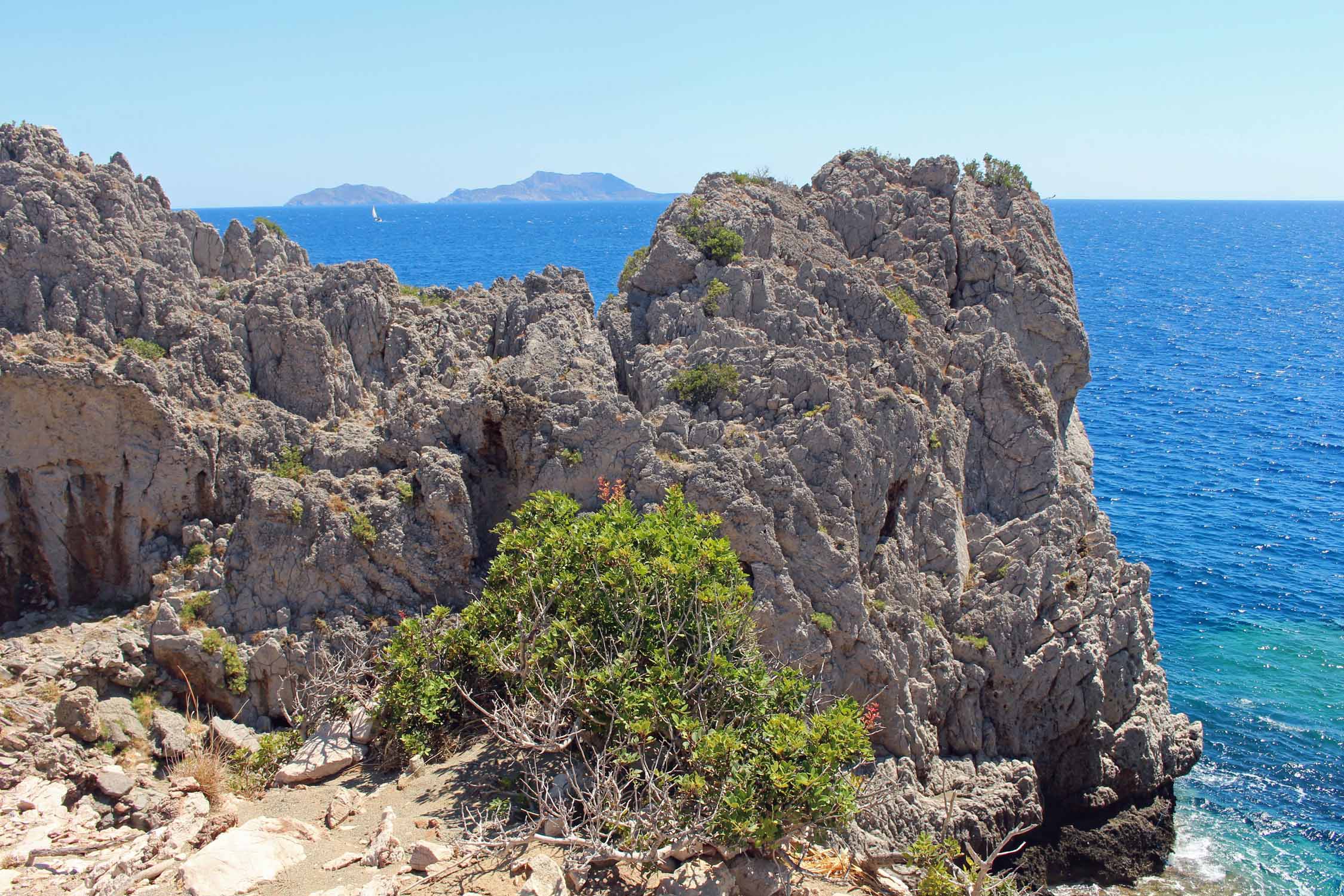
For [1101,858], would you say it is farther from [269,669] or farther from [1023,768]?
[269,669]

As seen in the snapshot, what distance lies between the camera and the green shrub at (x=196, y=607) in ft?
68.3

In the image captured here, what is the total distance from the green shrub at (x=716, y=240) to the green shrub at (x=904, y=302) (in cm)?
469

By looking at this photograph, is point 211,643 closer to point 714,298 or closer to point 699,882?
point 699,882

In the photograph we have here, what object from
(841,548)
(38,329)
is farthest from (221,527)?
(841,548)

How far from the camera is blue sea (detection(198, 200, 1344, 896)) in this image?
26.0 metres

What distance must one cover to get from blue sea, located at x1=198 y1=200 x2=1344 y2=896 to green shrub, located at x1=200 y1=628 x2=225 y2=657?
22949 mm

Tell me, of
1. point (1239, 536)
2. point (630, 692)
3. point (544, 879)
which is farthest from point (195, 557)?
point (1239, 536)

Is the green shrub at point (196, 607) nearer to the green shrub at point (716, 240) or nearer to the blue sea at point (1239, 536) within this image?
the green shrub at point (716, 240)

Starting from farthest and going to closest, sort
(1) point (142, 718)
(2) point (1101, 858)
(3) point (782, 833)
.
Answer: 1. (2) point (1101, 858)
2. (1) point (142, 718)
3. (3) point (782, 833)

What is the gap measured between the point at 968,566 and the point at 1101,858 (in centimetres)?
784

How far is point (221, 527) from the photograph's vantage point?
22.2 m

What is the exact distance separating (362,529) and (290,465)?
271cm

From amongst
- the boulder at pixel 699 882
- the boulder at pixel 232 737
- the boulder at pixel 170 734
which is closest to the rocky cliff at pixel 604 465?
the boulder at pixel 232 737

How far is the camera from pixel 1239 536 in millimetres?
44281
